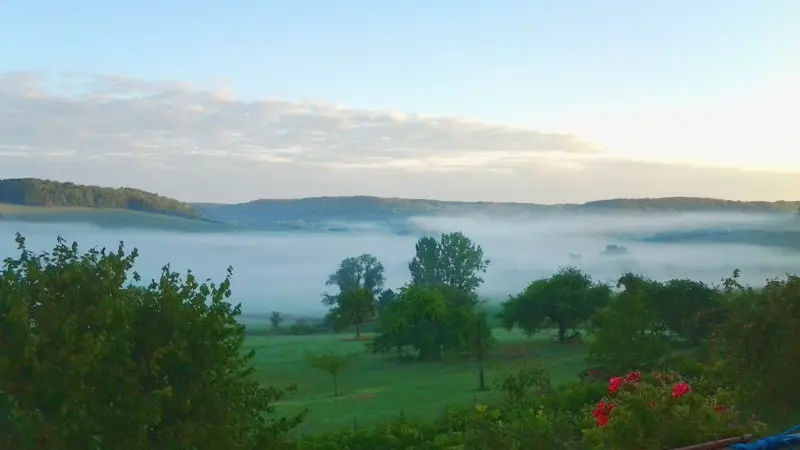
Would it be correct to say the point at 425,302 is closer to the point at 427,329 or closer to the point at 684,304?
the point at 427,329

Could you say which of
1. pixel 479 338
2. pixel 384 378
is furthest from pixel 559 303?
pixel 384 378

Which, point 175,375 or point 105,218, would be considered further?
point 105,218

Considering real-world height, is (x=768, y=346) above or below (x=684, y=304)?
above

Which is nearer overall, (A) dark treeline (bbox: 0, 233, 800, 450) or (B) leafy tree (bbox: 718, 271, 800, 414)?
(A) dark treeline (bbox: 0, 233, 800, 450)

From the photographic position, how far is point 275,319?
269 feet

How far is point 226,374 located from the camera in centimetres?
999

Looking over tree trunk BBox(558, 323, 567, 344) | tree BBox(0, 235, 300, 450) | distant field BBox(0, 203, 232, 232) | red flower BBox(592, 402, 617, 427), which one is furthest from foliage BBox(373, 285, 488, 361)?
distant field BBox(0, 203, 232, 232)

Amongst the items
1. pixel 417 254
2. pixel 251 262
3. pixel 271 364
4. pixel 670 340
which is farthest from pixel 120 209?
pixel 670 340

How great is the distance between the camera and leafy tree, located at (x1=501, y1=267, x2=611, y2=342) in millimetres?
51562

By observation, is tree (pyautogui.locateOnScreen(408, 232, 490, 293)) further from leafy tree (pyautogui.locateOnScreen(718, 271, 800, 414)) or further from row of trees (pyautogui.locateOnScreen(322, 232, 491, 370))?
leafy tree (pyautogui.locateOnScreen(718, 271, 800, 414))

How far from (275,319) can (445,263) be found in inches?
916

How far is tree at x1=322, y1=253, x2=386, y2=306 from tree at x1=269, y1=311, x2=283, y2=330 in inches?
371

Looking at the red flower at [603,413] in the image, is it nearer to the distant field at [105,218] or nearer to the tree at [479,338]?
the tree at [479,338]

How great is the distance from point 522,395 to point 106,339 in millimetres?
20459
